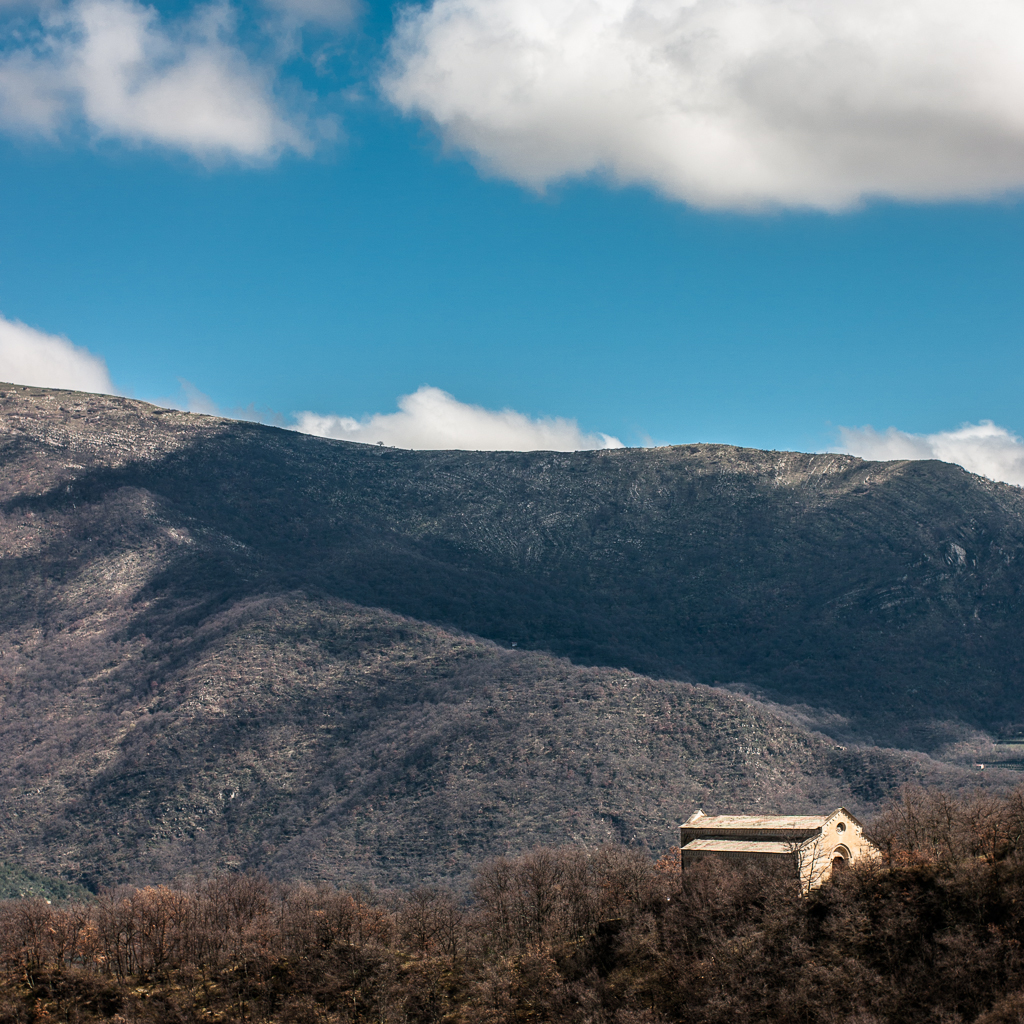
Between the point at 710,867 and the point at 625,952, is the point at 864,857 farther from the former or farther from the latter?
the point at 625,952

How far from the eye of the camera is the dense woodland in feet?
266

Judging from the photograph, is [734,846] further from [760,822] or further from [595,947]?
[595,947]

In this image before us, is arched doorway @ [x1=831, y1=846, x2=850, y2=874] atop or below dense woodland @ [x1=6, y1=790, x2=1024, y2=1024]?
atop

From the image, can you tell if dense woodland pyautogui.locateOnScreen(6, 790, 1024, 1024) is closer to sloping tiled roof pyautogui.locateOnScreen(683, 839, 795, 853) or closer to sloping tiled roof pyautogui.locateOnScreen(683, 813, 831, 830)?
sloping tiled roof pyautogui.locateOnScreen(683, 839, 795, 853)

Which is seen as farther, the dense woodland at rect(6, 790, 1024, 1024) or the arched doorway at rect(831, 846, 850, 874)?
the arched doorway at rect(831, 846, 850, 874)

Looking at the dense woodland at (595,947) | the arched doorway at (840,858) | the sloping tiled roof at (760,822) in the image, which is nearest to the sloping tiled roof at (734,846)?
the dense woodland at (595,947)

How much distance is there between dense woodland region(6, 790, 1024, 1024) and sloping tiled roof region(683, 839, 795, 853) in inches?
57.4

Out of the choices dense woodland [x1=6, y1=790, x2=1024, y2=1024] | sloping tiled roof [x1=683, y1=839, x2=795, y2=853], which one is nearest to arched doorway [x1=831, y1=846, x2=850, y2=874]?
dense woodland [x1=6, y1=790, x2=1024, y2=1024]

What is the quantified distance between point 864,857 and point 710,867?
452 inches

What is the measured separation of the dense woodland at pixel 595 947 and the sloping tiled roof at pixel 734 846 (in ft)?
4.78

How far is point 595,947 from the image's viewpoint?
317ft

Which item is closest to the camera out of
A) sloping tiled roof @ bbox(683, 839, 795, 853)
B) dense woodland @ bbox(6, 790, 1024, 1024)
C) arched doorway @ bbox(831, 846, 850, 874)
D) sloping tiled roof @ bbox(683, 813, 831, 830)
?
dense woodland @ bbox(6, 790, 1024, 1024)

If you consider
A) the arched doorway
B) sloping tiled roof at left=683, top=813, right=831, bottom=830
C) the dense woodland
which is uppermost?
sloping tiled roof at left=683, top=813, right=831, bottom=830

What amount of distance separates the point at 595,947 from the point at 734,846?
47.1 ft
